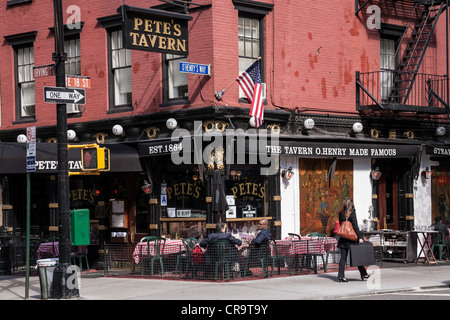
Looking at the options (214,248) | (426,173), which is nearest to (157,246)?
(214,248)

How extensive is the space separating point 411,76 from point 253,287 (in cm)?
1004

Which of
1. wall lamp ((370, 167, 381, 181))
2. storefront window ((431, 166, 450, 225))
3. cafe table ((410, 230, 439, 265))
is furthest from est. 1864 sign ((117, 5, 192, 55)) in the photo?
storefront window ((431, 166, 450, 225))

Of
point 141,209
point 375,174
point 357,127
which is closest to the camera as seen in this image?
point 141,209

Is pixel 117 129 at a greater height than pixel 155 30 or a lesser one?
lesser

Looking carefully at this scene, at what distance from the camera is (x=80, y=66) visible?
71.1 feet

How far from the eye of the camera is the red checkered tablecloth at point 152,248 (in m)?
17.5

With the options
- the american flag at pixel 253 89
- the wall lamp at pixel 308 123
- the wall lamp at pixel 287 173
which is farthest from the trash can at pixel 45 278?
the wall lamp at pixel 308 123

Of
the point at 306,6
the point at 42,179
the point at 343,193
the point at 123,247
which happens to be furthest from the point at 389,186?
the point at 42,179

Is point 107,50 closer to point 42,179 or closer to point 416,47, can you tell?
point 42,179

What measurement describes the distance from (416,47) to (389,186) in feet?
13.8

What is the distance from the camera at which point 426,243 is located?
20.7 m

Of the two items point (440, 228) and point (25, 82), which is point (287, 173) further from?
point (25, 82)

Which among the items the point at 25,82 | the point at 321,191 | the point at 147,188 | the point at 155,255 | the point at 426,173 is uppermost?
the point at 25,82

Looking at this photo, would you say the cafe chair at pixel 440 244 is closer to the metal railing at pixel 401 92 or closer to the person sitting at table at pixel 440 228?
the person sitting at table at pixel 440 228
